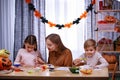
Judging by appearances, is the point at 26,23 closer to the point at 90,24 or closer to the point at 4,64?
the point at 90,24

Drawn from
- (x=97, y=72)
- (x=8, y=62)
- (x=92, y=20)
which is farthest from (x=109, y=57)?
(x=8, y=62)

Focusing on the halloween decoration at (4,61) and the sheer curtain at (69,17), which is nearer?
the halloween decoration at (4,61)

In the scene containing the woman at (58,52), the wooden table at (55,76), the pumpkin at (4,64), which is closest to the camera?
the wooden table at (55,76)

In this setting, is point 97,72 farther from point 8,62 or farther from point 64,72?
point 8,62

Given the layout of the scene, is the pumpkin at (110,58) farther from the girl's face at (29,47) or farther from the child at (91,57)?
the girl's face at (29,47)

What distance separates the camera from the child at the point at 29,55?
3.71m

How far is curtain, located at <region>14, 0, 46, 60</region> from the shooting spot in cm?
544

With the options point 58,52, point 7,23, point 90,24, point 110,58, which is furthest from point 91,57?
point 7,23

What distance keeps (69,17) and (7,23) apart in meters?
1.25

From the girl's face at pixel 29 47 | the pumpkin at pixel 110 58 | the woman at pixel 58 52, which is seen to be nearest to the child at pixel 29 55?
the girl's face at pixel 29 47

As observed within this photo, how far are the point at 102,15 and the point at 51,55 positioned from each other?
215 centimetres

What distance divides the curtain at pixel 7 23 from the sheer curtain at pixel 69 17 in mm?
720

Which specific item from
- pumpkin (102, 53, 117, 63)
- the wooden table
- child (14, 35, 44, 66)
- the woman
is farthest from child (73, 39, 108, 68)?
pumpkin (102, 53, 117, 63)

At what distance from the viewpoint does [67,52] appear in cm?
354
